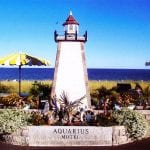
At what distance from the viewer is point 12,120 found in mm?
16375

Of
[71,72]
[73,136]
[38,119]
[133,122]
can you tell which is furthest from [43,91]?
[133,122]

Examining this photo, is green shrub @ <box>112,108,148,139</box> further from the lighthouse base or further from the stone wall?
the lighthouse base

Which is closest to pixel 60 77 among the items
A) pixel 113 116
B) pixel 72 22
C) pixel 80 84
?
pixel 80 84

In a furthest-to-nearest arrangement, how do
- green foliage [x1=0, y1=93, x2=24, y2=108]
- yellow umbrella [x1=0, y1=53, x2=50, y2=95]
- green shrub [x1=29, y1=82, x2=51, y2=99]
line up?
1. green shrub [x1=29, y1=82, x2=51, y2=99]
2. yellow umbrella [x1=0, y1=53, x2=50, y2=95]
3. green foliage [x1=0, y1=93, x2=24, y2=108]

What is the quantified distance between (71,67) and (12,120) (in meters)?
5.84

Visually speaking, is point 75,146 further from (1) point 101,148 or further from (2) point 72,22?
(2) point 72,22

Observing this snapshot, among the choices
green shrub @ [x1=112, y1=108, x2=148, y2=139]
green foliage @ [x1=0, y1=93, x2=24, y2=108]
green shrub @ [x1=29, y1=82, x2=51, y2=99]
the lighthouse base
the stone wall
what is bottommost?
the stone wall

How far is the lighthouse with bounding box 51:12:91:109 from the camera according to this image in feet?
70.3

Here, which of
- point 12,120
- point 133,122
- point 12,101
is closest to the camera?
point 12,120

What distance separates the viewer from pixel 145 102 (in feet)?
66.8

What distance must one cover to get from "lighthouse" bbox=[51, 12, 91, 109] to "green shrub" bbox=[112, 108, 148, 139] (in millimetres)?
4451

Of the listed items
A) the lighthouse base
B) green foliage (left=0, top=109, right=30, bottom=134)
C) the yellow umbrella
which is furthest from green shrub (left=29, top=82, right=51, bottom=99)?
green foliage (left=0, top=109, right=30, bottom=134)

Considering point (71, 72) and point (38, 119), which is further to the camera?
point (71, 72)

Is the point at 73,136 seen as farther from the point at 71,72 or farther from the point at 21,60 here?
the point at 21,60
